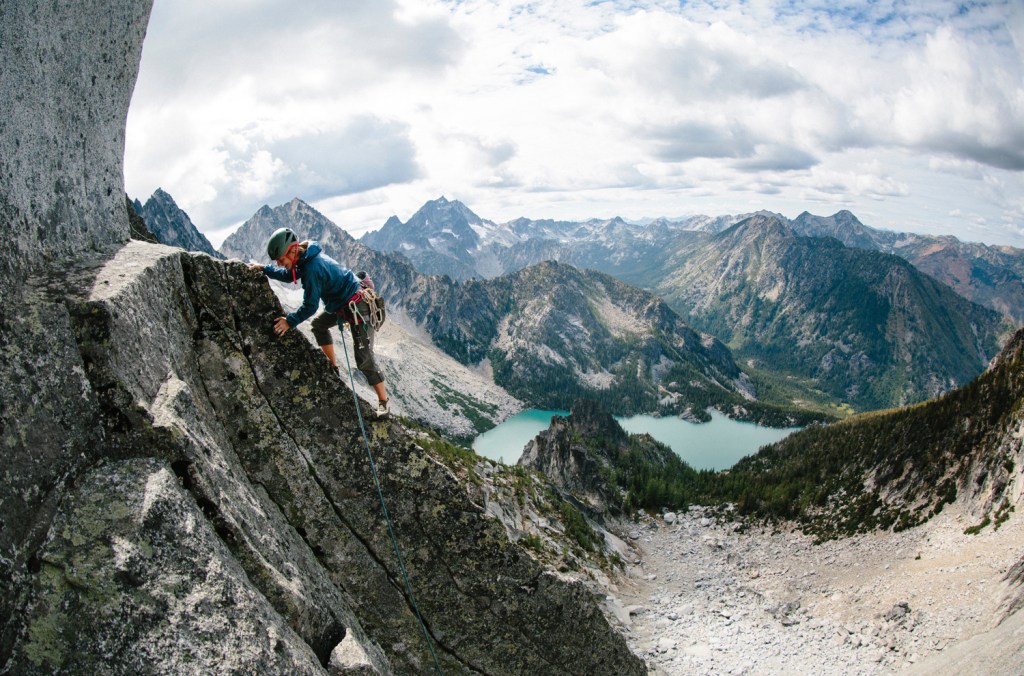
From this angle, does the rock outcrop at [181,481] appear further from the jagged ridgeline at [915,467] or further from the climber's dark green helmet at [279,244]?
the jagged ridgeline at [915,467]

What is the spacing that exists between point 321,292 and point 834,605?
177ft

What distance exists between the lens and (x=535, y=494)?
55.8m

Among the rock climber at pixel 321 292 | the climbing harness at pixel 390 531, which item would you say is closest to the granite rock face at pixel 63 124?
the rock climber at pixel 321 292

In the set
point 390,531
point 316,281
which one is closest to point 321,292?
point 316,281

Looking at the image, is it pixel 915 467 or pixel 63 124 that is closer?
pixel 63 124

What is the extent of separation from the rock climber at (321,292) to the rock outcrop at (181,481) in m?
0.58

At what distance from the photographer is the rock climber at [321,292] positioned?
35.0 ft

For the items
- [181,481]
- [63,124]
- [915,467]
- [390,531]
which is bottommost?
[915,467]

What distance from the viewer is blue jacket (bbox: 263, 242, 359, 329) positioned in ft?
35.1

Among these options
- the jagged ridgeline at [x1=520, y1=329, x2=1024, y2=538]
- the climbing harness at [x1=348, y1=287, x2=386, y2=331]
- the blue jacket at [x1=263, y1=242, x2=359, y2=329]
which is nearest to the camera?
the blue jacket at [x1=263, y1=242, x2=359, y2=329]

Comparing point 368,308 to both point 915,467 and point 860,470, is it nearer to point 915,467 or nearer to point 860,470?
point 915,467

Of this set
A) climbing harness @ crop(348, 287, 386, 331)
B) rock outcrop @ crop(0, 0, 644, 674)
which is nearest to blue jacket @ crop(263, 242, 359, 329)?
climbing harness @ crop(348, 287, 386, 331)

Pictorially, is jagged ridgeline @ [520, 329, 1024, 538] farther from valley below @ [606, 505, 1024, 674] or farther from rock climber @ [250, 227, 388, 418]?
rock climber @ [250, 227, 388, 418]

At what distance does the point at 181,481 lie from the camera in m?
7.23
